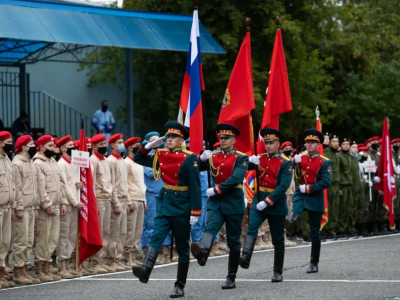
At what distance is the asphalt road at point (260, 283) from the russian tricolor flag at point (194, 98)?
1941 millimetres

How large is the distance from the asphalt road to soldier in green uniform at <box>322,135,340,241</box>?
462cm

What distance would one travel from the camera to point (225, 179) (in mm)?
11203

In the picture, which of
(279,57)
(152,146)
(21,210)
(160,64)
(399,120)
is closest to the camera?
(152,146)

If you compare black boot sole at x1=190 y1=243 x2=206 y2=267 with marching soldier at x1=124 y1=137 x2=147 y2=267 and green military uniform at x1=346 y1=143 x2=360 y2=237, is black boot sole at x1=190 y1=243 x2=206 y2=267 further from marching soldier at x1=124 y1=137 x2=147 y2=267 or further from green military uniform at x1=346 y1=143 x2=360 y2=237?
green military uniform at x1=346 y1=143 x2=360 y2=237

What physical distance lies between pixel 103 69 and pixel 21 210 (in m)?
16.4

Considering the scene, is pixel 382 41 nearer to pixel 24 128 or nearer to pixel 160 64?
pixel 160 64

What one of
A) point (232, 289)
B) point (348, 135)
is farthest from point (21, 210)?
point (348, 135)

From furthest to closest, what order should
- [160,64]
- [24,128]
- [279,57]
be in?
[160,64] < [24,128] < [279,57]

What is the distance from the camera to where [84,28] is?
21391 mm

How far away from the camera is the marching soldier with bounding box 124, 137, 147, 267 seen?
47.3 feet

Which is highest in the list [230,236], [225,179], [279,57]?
[279,57]

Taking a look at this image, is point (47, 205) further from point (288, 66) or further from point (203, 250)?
point (288, 66)

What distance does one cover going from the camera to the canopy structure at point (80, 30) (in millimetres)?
20078

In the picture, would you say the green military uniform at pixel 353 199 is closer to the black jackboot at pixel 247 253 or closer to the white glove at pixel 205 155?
the black jackboot at pixel 247 253
